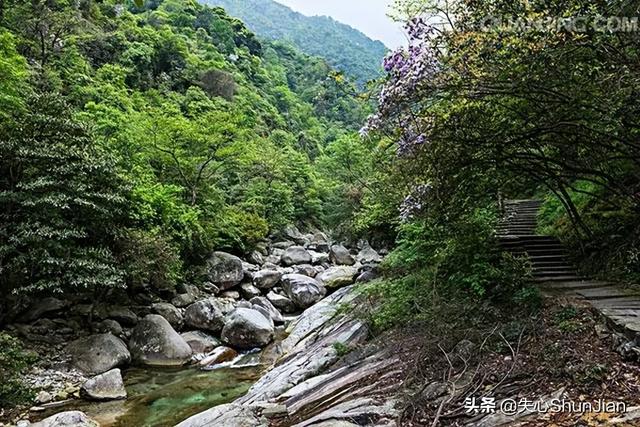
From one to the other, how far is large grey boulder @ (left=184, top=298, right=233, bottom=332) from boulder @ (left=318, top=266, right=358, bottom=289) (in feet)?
14.9

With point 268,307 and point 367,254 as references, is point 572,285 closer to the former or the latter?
point 268,307

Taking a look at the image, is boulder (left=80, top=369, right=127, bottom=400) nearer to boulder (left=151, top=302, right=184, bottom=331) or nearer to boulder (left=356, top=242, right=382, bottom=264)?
boulder (left=151, top=302, right=184, bottom=331)

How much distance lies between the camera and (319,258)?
21547mm

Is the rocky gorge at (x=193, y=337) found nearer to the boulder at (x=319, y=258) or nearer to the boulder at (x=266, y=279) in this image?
the boulder at (x=266, y=279)

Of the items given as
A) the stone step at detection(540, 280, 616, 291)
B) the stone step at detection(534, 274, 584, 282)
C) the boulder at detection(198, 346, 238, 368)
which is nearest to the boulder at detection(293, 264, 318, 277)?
the boulder at detection(198, 346, 238, 368)

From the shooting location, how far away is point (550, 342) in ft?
15.0

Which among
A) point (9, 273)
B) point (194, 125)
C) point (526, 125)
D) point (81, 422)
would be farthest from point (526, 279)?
point (194, 125)

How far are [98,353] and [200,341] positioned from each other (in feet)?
8.44

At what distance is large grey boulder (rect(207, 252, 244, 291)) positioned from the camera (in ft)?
51.7

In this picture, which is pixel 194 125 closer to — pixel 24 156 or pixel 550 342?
pixel 24 156

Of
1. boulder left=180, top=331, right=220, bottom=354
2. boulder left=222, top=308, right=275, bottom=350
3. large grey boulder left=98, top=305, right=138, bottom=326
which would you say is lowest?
large grey boulder left=98, top=305, right=138, bottom=326

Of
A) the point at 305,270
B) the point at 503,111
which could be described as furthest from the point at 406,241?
the point at 305,270

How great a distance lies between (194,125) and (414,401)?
15.3 meters

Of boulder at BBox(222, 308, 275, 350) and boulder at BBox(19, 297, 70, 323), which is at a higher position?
boulder at BBox(222, 308, 275, 350)
